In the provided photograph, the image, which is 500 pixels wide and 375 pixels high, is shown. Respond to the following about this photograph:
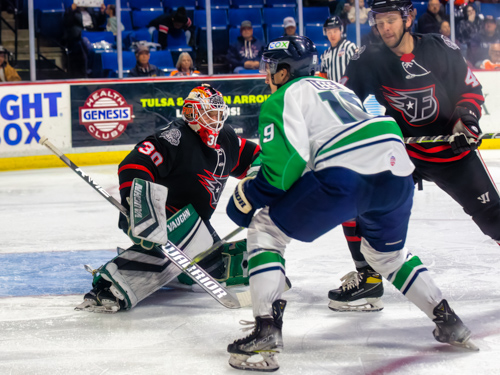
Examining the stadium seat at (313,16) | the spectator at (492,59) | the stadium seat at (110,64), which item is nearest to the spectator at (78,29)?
the stadium seat at (110,64)

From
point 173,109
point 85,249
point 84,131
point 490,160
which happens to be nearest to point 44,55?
point 84,131

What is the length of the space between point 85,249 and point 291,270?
1.12 meters

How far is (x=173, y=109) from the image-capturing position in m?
7.62

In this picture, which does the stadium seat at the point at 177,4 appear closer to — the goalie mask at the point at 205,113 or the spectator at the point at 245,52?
the spectator at the point at 245,52

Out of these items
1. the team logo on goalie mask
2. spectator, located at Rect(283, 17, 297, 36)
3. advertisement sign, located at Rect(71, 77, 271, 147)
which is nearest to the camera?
the team logo on goalie mask

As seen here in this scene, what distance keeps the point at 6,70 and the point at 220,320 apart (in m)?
5.10

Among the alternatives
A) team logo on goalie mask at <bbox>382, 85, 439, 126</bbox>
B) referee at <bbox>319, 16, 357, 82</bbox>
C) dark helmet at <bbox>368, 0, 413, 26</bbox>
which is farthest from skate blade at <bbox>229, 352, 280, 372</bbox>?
referee at <bbox>319, 16, 357, 82</bbox>

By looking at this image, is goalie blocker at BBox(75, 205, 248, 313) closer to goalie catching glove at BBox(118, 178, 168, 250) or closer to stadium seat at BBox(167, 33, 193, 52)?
goalie catching glove at BBox(118, 178, 168, 250)

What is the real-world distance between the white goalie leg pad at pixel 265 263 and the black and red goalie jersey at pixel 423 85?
3.29 ft

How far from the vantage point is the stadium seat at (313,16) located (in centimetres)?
837

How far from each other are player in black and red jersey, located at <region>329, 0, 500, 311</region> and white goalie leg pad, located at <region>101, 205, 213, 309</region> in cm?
60

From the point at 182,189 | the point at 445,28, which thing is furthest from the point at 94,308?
the point at 445,28

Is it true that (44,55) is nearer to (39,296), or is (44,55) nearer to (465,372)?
(39,296)

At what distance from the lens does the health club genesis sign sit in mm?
7289
